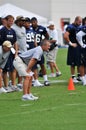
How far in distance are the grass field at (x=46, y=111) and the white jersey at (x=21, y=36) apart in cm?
149

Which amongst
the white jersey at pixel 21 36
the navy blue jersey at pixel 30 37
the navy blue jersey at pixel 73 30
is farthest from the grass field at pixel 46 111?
the navy blue jersey at pixel 30 37

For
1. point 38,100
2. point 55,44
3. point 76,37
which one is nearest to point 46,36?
point 76,37

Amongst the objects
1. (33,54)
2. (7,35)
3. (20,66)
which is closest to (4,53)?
(7,35)

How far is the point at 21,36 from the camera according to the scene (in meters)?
15.8

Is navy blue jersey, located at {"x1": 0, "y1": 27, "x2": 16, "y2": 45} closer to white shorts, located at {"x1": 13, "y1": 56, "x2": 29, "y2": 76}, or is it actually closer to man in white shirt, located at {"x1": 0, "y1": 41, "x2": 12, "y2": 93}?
man in white shirt, located at {"x1": 0, "y1": 41, "x2": 12, "y2": 93}

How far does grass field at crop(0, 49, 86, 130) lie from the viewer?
9875mm

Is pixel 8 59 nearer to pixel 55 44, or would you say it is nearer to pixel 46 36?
pixel 46 36

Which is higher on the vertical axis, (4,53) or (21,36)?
(21,36)

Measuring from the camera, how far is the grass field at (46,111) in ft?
32.4

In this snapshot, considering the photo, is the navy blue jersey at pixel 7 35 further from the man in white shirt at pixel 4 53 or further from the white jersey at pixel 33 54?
the white jersey at pixel 33 54

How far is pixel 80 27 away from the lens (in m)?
16.5

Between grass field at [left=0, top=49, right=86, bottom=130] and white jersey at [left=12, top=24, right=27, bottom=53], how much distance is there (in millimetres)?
1488

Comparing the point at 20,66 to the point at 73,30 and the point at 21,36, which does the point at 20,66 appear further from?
the point at 73,30

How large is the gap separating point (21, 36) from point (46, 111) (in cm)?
483
